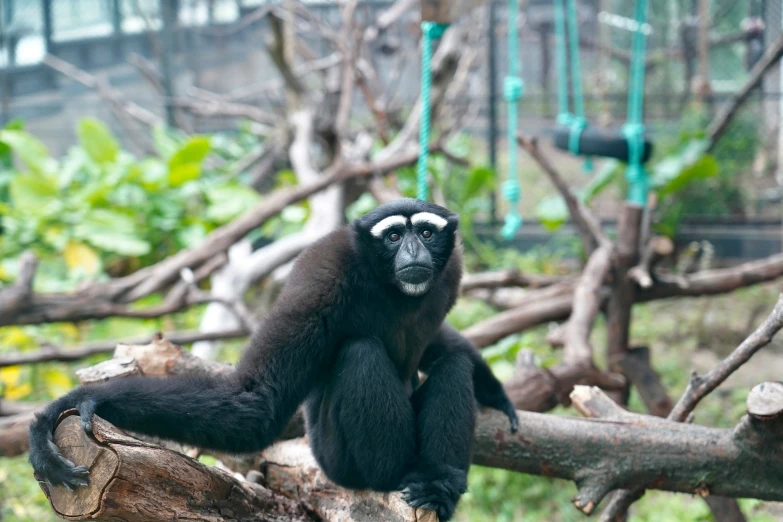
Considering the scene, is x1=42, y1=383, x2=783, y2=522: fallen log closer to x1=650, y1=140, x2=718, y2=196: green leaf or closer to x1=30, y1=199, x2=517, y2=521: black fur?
x1=30, y1=199, x2=517, y2=521: black fur

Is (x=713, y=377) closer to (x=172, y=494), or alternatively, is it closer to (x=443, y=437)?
(x=443, y=437)

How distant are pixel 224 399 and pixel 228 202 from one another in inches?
226

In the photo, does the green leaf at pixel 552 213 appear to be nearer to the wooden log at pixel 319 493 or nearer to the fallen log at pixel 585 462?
the fallen log at pixel 585 462

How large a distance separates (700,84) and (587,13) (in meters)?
2.35

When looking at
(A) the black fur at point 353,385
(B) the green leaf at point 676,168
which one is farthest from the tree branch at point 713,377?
(B) the green leaf at point 676,168

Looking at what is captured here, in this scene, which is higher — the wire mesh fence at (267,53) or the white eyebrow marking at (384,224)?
the wire mesh fence at (267,53)

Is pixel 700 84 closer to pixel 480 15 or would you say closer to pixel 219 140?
pixel 480 15

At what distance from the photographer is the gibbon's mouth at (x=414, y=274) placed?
9.91 feet

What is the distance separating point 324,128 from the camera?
254 inches

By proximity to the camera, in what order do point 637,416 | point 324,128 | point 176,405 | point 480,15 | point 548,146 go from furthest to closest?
point 548,146
point 480,15
point 324,128
point 637,416
point 176,405

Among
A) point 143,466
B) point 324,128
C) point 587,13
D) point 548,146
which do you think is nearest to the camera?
point 143,466

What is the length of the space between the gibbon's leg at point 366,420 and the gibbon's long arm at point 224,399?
0.46ft

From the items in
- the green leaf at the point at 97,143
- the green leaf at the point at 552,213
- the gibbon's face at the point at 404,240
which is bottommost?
the green leaf at the point at 552,213

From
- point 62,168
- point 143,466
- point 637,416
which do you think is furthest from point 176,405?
point 62,168
